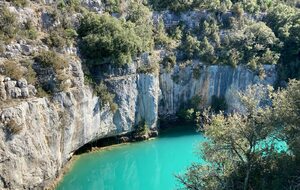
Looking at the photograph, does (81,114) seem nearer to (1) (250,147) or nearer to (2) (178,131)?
(2) (178,131)

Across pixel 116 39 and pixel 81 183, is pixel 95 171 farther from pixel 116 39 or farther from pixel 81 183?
pixel 116 39

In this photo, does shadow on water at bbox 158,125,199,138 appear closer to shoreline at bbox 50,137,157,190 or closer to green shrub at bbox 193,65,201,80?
shoreline at bbox 50,137,157,190

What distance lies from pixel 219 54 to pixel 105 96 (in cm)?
1363

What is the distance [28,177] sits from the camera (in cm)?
2417

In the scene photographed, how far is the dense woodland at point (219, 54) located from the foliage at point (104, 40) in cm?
8

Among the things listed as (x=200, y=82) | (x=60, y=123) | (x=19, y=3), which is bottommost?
(x=60, y=123)

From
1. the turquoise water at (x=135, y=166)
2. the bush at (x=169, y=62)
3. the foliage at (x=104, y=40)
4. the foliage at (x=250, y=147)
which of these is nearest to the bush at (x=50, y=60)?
the foliage at (x=104, y=40)

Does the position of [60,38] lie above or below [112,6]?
below

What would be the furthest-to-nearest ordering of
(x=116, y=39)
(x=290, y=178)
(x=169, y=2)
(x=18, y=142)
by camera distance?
1. (x=169, y=2)
2. (x=116, y=39)
3. (x=18, y=142)
4. (x=290, y=178)

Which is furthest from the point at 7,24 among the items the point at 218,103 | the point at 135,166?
the point at 218,103

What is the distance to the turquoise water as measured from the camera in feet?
91.3

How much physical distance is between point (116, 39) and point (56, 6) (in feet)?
16.6

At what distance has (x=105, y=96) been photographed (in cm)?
3228

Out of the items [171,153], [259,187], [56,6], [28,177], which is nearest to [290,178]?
[259,187]
